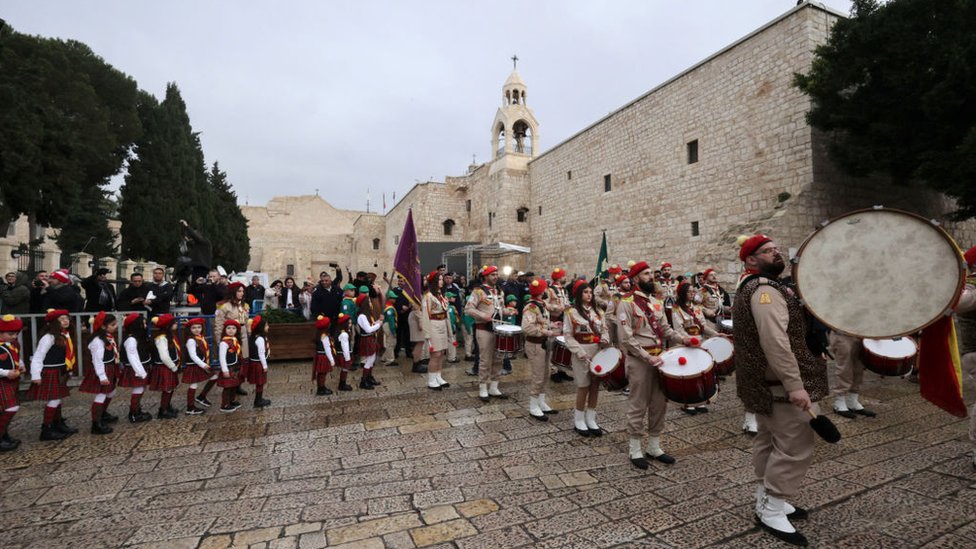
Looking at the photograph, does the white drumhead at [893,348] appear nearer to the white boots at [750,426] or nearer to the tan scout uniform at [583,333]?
the white boots at [750,426]

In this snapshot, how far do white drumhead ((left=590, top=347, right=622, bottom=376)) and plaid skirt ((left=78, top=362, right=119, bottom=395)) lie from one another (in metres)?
5.61

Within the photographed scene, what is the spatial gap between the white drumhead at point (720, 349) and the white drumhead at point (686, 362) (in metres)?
1.05

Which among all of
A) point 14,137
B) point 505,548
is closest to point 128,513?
point 505,548

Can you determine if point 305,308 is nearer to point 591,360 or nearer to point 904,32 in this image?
point 591,360

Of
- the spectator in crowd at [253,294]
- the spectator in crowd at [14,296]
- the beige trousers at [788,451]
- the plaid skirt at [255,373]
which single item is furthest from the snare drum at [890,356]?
the spectator in crowd at [14,296]

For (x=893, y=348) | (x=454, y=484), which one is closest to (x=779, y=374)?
(x=454, y=484)

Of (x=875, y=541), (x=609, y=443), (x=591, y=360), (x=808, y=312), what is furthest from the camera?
(x=591, y=360)

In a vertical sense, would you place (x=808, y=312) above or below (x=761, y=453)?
above

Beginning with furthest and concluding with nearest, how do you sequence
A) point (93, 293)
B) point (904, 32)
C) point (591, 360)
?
point (904, 32) < point (93, 293) < point (591, 360)

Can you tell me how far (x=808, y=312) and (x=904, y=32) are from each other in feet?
32.5

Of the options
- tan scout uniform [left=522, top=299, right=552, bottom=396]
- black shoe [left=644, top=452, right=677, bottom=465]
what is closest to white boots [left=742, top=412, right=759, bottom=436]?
black shoe [left=644, top=452, right=677, bottom=465]

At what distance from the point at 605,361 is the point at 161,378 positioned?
5457mm

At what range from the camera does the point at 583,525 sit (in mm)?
3113

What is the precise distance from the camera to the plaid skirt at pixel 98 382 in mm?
5352
